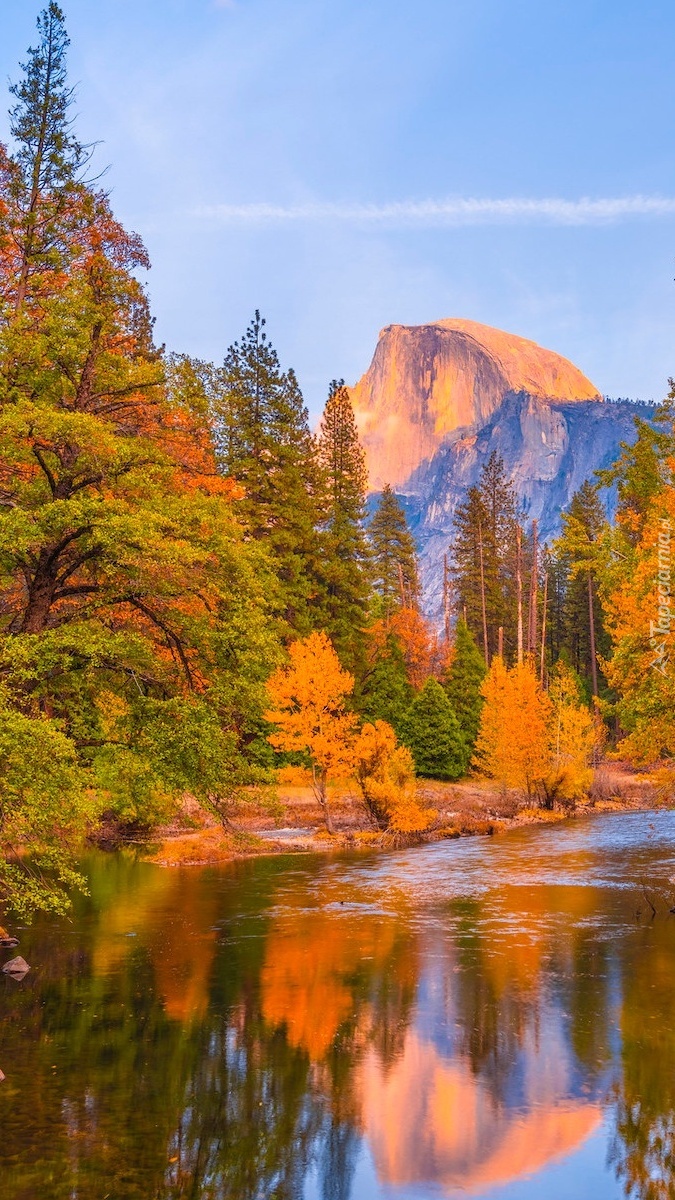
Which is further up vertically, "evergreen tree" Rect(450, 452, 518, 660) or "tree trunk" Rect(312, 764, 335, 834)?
"evergreen tree" Rect(450, 452, 518, 660)

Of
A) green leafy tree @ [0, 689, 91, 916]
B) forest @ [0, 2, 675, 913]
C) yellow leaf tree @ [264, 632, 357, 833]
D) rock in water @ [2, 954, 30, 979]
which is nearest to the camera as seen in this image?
green leafy tree @ [0, 689, 91, 916]

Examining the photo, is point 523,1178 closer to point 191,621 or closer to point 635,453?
point 191,621

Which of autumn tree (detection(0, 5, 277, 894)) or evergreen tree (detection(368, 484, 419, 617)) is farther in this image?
evergreen tree (detection(368, 484, 419, 617))

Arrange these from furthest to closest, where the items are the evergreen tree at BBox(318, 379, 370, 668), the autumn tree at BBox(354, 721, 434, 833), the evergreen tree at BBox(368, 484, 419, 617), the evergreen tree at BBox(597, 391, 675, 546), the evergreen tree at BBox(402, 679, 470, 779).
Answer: the evergreen tree at BBox(368, 484, 419, 617)
the evergreen tree at BBox(318, 379, 370, 668)
the evergreen tree at BBox(402, 679, 470, 779)
the autumn tree at BBox(354, 721, 434, 833)
the evergreen tree at BBox(597, 391, 675, 546)

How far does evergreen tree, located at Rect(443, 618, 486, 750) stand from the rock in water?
40.2 meters

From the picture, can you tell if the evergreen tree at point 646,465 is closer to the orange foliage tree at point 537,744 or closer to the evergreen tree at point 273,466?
the orange foliage tree at point 537,744

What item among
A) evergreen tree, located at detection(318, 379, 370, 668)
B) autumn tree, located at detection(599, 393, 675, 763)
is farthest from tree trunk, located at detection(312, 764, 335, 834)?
evergreen tree, located at detection(318, 379, 370, 668)

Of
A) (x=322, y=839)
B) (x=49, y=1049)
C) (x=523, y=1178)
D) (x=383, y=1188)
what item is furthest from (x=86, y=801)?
(x=322, y=839)

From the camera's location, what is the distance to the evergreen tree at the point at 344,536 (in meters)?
58.7

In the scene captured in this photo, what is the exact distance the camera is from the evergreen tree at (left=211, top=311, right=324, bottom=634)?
54219 mm

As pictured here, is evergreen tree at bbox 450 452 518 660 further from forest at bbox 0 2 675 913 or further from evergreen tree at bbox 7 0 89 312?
evergreen tree at bbox 7 0 89 312

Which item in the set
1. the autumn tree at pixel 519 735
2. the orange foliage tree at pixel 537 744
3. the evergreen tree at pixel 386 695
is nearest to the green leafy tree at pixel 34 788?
the autumn tree at pixel 519 735

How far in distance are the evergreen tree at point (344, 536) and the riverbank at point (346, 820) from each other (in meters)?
12.0

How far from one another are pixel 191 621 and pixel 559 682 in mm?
36723
